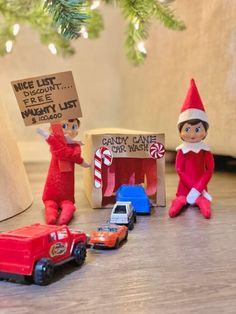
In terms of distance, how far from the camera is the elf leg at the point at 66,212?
3.04 feet

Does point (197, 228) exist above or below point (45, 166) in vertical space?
above

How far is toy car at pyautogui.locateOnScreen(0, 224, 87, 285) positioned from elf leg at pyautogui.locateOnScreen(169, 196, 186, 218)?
38 centimetres

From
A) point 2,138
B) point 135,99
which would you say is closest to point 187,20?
point 135,99

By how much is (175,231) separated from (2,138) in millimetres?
435

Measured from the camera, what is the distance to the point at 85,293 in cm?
58

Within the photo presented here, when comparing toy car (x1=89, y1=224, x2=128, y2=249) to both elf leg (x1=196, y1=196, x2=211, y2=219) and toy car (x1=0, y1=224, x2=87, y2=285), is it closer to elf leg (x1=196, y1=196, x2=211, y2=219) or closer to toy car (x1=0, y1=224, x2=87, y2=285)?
toy car (x1=0, y1=224, x2=87, y2=285)

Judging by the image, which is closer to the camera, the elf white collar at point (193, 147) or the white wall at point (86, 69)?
the elf white collar at point (193, 147)

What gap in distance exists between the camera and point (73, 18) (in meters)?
0.85

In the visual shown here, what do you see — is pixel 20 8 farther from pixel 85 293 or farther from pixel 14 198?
pixel 85 293

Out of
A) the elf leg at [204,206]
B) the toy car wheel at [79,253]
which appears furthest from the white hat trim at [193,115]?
the toy car wheel at [79,253]

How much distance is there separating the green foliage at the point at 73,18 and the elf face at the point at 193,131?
11.6 inches

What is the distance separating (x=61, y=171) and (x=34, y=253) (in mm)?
413

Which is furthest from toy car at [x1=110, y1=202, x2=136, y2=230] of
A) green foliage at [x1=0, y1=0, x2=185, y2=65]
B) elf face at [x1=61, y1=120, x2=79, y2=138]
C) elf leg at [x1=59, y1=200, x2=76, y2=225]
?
green foliage at [x1=0, y1=0, x2=185, y2=65]

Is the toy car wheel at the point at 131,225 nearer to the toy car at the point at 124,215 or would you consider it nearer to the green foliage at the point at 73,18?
the toy car at the point at 124,215
